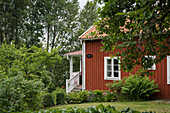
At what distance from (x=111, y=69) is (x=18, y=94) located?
21.9 ft

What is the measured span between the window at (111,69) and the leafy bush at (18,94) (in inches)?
231

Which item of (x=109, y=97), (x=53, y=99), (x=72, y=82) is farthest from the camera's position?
(x=72, y=82)

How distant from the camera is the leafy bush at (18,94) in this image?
5672mm

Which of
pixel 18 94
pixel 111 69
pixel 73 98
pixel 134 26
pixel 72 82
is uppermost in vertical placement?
pixel 134 26

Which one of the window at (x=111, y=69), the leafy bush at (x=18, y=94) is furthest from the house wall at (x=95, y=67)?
the leafy bush at (x=18, y=94)

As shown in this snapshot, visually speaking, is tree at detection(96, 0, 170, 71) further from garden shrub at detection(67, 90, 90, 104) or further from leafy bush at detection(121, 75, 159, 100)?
garden shrub at detection(67, 90, 90, 104)

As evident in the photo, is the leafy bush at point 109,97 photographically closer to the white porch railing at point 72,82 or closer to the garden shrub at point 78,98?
the garden shrub at point 78,98

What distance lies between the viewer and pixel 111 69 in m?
11.5

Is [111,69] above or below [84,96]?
above

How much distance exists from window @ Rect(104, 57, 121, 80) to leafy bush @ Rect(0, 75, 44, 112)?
588cm

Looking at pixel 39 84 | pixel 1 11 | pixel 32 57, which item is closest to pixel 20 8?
pixel 1 11

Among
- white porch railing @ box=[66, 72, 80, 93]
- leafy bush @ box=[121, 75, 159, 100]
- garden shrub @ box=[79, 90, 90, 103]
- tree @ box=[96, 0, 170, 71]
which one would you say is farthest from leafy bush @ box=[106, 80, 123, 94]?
tree @ box=[96, 0, 170, 71]

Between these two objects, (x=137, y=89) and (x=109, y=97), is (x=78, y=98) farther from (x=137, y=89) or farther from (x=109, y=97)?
(x=137, y=89)

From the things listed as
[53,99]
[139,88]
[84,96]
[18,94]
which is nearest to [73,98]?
[84,96]
